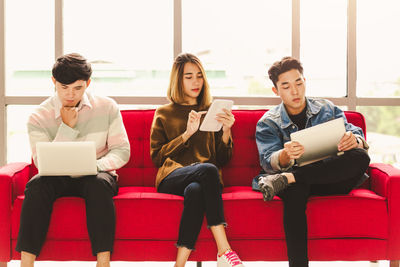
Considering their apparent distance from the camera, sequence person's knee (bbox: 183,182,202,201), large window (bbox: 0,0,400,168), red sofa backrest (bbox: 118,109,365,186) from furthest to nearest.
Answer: large window (bbox: 0,0,400,168), red sofa backrest (bbox: 118,109,365,186), person's knee (bbox: 183,182,202,201)

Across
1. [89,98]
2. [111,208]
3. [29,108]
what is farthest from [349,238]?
[29,108]

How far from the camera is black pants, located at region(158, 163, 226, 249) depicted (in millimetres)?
2049

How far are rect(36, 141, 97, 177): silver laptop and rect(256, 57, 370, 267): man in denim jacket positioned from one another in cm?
82

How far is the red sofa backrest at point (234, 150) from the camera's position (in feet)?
8.82

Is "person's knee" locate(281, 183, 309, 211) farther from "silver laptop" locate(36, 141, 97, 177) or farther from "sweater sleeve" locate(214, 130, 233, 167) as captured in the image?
"silver laptop" locate(36, 141, 97, 177)

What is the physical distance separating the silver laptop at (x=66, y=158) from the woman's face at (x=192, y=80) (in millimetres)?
754

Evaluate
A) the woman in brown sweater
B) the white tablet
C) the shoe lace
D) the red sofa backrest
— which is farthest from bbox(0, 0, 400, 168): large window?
the shoe lace

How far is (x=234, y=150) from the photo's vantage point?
8.91 feet

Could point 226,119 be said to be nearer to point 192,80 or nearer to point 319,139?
point 192,80

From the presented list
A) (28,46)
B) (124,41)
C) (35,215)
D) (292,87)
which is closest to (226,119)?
(292,87)

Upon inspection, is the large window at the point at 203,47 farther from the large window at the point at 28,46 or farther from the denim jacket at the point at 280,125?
the denim jacket at the point at 280,125

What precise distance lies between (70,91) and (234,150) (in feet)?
3.29

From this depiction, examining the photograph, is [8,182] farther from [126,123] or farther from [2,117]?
[2,117]

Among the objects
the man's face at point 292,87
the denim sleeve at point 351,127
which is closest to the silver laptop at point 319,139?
the denim sleeve at point 351,127
